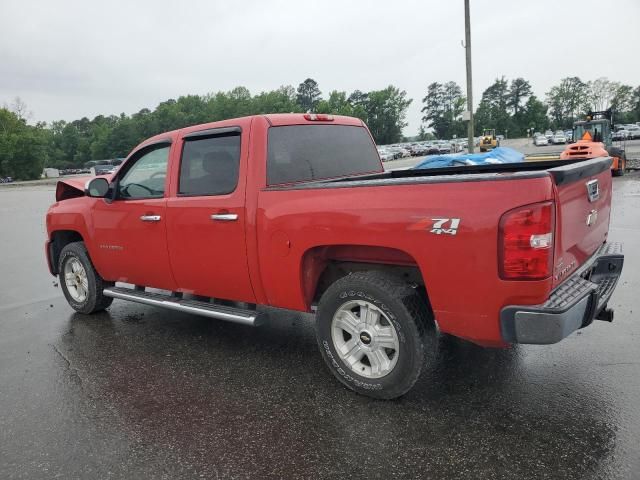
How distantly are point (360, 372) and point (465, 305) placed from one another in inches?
36.6

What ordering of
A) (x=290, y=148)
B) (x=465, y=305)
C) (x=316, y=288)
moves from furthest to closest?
(x=290, y=148)
(x=316, y=288)
(x=465, y=305)

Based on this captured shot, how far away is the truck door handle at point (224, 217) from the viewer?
403 cm

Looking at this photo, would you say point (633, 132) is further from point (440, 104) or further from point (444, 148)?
point (440, 104)

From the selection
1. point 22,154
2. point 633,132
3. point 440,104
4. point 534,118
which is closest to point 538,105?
point 534,118

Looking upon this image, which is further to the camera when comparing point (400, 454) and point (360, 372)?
point (360, 372)

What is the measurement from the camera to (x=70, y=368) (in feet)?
14.5

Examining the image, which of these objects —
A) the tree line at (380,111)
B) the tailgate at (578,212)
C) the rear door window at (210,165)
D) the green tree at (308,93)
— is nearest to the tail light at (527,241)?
the tailgate at (578,212)

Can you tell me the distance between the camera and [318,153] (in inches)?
178

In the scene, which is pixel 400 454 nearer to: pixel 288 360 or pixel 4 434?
pixel 288 360

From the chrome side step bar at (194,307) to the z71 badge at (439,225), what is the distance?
1597mm

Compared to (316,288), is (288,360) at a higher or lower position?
lower

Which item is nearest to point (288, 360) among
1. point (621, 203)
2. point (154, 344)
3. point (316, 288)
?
point (316, 288)

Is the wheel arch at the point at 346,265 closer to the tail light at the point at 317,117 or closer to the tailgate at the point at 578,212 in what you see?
the tailgate at the point at 578,212

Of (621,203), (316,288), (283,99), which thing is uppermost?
(283,99)
